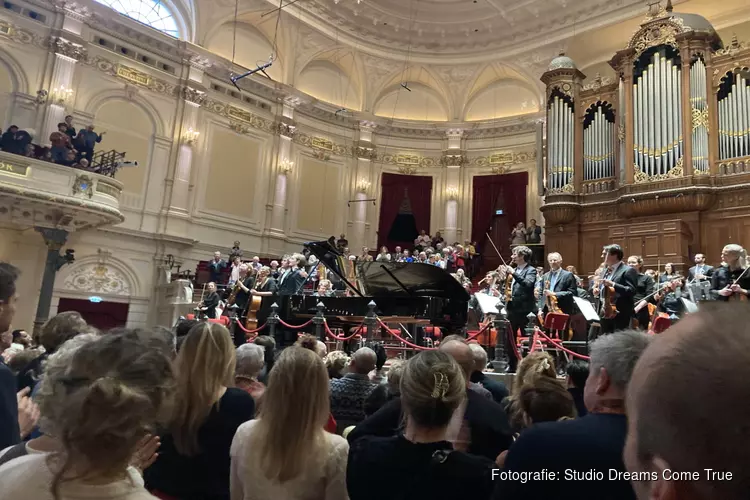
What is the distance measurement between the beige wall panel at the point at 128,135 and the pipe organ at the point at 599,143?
12462mm

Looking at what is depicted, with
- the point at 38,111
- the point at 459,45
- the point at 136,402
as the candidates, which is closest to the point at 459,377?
the point at 136,402

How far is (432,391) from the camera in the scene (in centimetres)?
172

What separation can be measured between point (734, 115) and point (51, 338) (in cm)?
1352

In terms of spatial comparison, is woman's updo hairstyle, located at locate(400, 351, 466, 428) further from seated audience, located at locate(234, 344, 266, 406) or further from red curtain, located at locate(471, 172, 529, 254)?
red curtain, located at locate(471, 172, 529, 254)

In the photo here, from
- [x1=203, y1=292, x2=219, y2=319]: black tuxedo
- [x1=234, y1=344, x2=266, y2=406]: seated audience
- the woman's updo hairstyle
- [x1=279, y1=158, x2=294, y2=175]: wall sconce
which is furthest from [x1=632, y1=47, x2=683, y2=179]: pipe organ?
the woman's updo hairstyle

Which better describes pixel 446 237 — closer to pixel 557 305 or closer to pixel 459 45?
pixel 459 45

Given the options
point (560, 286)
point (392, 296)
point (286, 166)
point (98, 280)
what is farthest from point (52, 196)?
point (560, 286)

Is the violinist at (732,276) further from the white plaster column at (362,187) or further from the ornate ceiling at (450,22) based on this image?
the white plaster column at (362,187)

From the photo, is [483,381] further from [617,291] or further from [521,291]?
[521,291]

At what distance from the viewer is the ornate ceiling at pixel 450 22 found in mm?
16938

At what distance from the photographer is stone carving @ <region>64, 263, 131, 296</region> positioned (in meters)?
14.0

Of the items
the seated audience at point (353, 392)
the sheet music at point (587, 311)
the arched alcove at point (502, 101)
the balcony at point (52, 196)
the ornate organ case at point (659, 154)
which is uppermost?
the arched alcove at point (502, 101)

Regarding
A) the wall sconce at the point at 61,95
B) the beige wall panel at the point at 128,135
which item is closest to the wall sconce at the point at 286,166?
the beige wall panel at the point at 128,135

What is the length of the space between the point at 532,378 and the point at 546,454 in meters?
0.91
